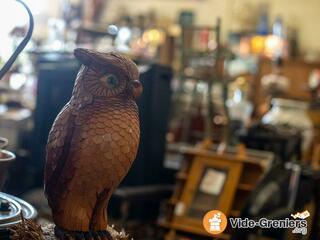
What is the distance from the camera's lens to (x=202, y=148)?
2.92m

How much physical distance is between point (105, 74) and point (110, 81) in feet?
0.05

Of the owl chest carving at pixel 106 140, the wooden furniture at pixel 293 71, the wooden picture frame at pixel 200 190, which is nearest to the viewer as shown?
the owl chest carving at pixel 106 140

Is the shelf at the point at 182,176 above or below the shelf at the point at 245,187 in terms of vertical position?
below

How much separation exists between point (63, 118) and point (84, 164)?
3.8 inches

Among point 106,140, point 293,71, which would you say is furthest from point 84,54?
point 293,71

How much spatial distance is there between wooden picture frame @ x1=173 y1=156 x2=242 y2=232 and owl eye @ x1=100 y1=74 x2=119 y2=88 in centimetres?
168

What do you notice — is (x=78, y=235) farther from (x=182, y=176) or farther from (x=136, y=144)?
(x=182, y=176)

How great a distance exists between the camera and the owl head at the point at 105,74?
0.94 meters

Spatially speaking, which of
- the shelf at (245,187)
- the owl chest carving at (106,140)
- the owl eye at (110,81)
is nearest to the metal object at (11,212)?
the owl chest carving at (106,140)

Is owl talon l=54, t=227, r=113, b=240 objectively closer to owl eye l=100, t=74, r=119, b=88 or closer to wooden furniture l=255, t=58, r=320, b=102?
owl eye l=100, t=74, r=119, b=88

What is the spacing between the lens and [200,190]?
2.71 meters

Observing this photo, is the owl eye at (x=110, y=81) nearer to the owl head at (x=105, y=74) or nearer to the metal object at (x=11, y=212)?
the owl head at (x=105, y=74)

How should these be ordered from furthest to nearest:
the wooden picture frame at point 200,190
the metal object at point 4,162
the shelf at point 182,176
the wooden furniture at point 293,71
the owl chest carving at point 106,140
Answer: the wooden furniture at point 293,71, the shelf at point 182,176, the wooden picture frame at point 200,190, the metal object at point 4,162, the owl chest carving at point 106,140

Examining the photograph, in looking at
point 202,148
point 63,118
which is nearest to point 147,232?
point 202,148
